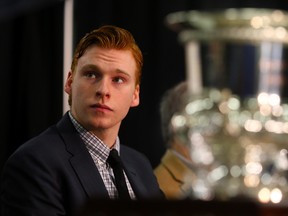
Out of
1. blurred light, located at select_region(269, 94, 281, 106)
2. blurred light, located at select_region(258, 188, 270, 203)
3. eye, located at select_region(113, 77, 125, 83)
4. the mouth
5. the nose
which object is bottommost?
blurred light, located at select_region(258, 188, 270, 203)

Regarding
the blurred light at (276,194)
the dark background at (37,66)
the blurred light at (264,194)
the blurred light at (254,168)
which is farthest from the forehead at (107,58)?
the blurred light at (254,168)

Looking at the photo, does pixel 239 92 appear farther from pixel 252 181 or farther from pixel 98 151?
pixel 98 151

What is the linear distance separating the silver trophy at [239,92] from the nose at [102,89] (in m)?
2.60

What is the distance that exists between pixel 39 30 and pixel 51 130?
1.79 m

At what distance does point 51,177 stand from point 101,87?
8.2 inches

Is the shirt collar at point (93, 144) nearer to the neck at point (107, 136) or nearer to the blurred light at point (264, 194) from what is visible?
the neck at point (107, 136)

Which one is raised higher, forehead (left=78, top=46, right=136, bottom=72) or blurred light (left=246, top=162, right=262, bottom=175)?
forehead (left=78, top=46, right=136, bottom=72)

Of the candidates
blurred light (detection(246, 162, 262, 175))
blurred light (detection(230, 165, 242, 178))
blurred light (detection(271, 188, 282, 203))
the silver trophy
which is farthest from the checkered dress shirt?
blurred light (detection(230, 165, 242, 178))

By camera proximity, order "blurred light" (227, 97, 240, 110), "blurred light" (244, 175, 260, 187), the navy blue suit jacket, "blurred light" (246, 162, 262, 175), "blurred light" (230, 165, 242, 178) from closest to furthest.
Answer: the navy blue suit jacket
"blurred light" (244, 175, 260, 187)
"blurred light" (246, 162, 262, 175)
"blurred light" (230, 165, 242, 178)
"blurred light" (227, 97, 240, 110)

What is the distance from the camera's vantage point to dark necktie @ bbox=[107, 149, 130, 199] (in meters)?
1.75

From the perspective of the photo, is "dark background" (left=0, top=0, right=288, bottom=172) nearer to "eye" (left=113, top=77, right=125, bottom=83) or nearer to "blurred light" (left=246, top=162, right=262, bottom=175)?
"blurred light" (left=246, top=162, right=262, bottom=175)

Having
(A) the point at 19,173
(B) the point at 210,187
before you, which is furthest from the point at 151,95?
(A) the point at 19,173

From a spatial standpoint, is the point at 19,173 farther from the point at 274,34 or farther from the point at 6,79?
the point at 274,34

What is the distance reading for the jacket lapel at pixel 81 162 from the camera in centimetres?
172
